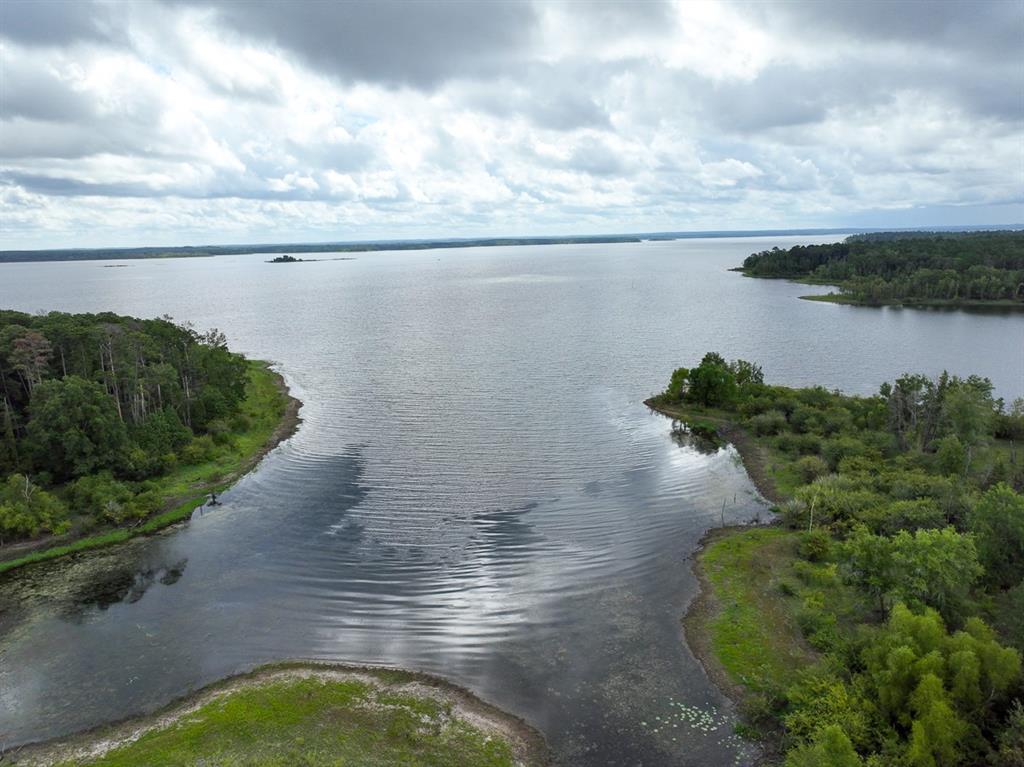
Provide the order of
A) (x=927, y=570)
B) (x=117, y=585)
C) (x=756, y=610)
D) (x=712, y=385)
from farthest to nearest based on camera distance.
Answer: (x=712, y=385), (x=117, y=585), (x=756, y=610), (x=927, y=570)

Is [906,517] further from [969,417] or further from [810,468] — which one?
[969,417]

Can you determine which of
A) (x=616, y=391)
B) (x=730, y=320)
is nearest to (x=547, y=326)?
(x=730, y=320)

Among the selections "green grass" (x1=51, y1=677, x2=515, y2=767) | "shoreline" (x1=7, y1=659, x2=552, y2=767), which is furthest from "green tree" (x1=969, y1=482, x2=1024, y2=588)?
"green grass" (x1=51, y1=677, x2=515, y2=767)

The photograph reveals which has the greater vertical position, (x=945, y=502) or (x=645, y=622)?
(x=945, y=502)

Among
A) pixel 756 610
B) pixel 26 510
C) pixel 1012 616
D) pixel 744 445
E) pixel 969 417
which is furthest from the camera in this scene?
pixel 744 445

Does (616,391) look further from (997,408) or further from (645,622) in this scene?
(645,622)

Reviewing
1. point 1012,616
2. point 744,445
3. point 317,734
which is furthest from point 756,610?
point 744,445

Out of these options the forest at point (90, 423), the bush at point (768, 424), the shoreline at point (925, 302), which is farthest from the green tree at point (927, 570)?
the shoreline at point (925, 302)
